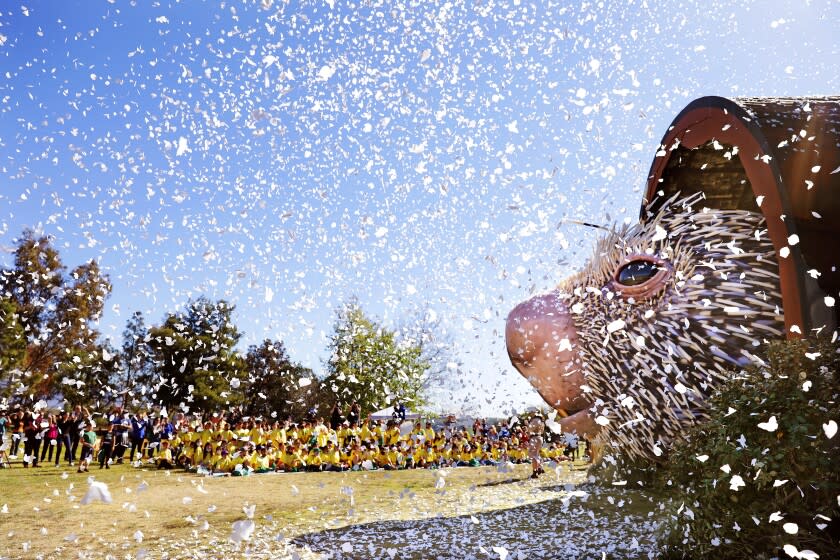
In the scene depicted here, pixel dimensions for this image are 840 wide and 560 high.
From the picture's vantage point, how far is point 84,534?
7895 millimetres

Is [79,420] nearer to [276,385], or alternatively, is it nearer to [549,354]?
[549,354]

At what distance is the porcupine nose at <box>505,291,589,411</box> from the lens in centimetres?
347

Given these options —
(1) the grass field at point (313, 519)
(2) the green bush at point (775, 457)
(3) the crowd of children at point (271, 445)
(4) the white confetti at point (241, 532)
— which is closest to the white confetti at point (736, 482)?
(2) the green bush at point (775, 457)

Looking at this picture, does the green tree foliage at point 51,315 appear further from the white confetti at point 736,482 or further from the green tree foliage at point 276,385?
the white confetti at point 736,482

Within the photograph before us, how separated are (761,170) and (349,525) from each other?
743cm

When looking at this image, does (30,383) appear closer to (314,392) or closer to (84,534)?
(314,392)

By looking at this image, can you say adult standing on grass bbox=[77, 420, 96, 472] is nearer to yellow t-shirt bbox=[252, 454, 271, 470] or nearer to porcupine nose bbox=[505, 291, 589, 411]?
yellow t-shirt bbox=[252, 454, 271, 470]

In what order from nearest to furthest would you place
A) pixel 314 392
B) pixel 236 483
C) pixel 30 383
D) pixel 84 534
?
1. pixel 84 534
2. pixel 236 483
3. pixel 30 383
4. pixel 314 392

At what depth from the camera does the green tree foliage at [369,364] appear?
42.1m

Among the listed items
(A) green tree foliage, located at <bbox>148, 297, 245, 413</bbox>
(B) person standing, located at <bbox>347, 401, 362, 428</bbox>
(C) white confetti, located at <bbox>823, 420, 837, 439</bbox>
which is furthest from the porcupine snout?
(A) green tree foliage, located at <bbox>148, 297, 245, 413</bbox>

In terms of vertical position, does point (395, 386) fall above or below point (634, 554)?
above

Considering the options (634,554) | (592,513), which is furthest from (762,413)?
(592,513)

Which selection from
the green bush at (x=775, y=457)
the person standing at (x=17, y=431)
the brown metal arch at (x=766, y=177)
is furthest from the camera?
the person standing at (x=17, y=431)

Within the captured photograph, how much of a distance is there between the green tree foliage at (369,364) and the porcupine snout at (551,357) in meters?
38.1
